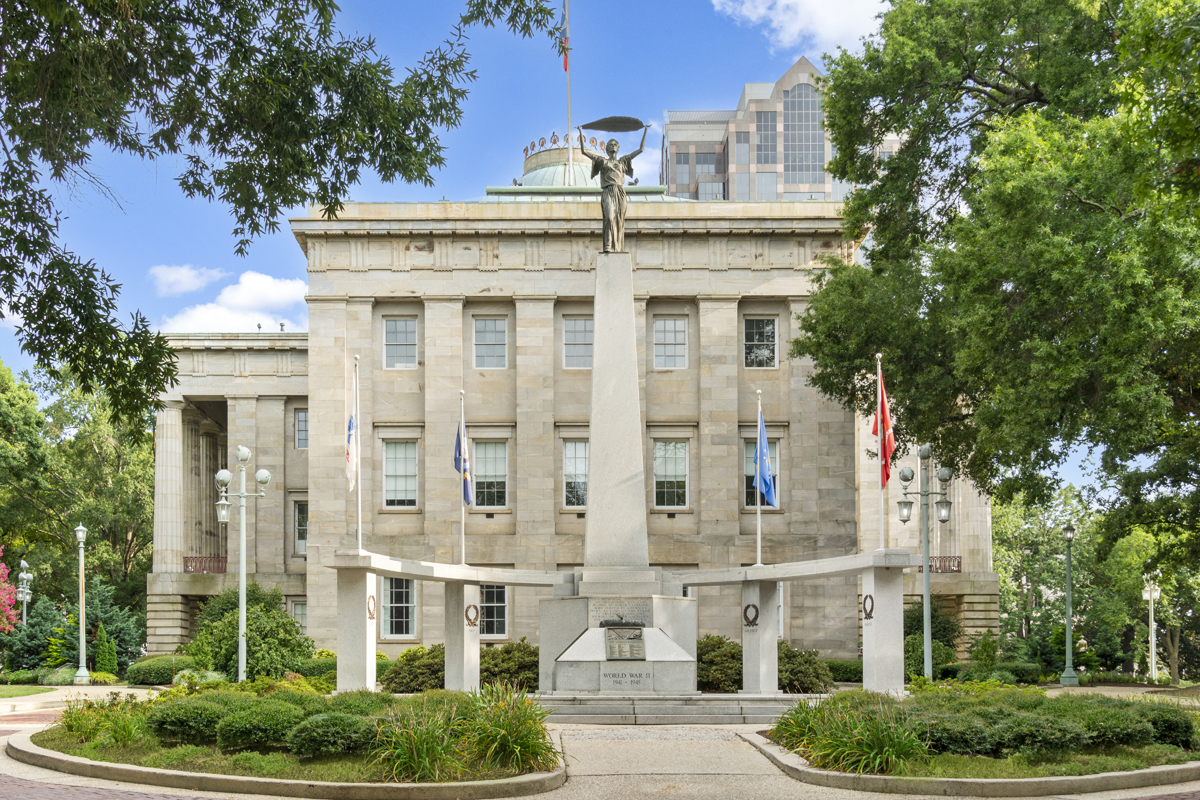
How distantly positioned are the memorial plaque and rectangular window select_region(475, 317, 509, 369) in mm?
18663

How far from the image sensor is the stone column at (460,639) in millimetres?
A: 23578

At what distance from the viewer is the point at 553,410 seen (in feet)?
128

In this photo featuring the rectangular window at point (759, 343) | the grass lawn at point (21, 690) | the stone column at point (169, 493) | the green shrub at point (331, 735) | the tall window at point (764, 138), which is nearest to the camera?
the green shrub at point (331, 735)

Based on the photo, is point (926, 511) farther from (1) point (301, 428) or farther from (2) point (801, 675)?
(1) point (301, 428)

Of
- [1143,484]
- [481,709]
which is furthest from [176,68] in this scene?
[1143,484]

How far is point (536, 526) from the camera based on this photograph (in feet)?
125

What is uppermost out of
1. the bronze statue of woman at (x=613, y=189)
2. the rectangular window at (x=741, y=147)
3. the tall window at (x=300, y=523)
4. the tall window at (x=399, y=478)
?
the rectangular window at (x=741, y=147)

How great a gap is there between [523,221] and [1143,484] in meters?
21.2

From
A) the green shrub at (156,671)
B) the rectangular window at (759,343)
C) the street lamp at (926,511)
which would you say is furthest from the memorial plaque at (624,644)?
the rectangular window at (759,343)

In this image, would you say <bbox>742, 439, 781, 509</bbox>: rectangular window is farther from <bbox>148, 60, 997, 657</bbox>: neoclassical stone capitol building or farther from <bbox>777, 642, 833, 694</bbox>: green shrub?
<bbox>777, 642, 833, 694</bbox>: green shrub

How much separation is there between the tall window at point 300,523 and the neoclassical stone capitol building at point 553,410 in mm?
2219

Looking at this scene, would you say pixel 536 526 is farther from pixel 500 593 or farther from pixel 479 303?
pixel 479 303

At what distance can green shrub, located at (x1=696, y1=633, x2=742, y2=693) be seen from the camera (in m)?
25.2

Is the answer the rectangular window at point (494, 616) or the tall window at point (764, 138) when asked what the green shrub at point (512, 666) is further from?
the tall window at point (764, 138)
